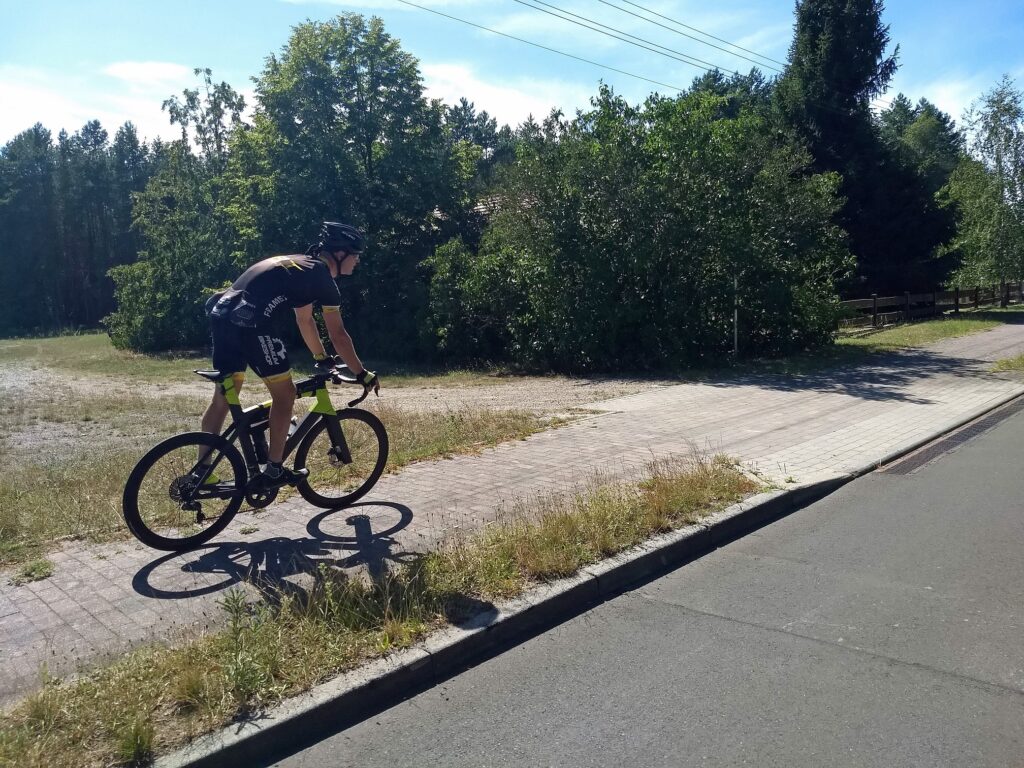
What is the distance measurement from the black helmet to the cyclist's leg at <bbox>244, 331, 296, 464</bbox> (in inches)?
32.9

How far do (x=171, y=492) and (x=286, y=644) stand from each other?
7.08 ft

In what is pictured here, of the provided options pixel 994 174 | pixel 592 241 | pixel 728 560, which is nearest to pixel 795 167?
pixel 592 241

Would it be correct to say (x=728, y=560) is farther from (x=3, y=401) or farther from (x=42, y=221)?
(x=42, y=221)

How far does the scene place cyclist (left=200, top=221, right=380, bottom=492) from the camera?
5.63 meters

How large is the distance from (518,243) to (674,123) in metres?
4.28

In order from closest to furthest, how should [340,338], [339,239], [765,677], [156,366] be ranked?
[765,677] → [340,338] → [339,239] → [156,366]

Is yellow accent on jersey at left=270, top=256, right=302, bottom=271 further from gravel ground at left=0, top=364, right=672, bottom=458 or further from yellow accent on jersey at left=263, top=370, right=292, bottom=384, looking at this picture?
gravel ground at left=0, top=364, right=672, bottom=458

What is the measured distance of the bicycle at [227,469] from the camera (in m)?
5.47

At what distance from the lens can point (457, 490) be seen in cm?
712

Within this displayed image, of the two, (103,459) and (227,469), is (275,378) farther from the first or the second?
(103,459)

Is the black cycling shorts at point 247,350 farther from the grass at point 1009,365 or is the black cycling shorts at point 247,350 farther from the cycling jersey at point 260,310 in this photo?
the grass at point 1009,365

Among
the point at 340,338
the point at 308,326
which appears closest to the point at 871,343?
the point at 340,338

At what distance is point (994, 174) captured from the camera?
134 feet

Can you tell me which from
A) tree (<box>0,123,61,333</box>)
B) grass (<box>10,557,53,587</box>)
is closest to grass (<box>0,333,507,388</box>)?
grass (<box>10,557,53,587</box>)
